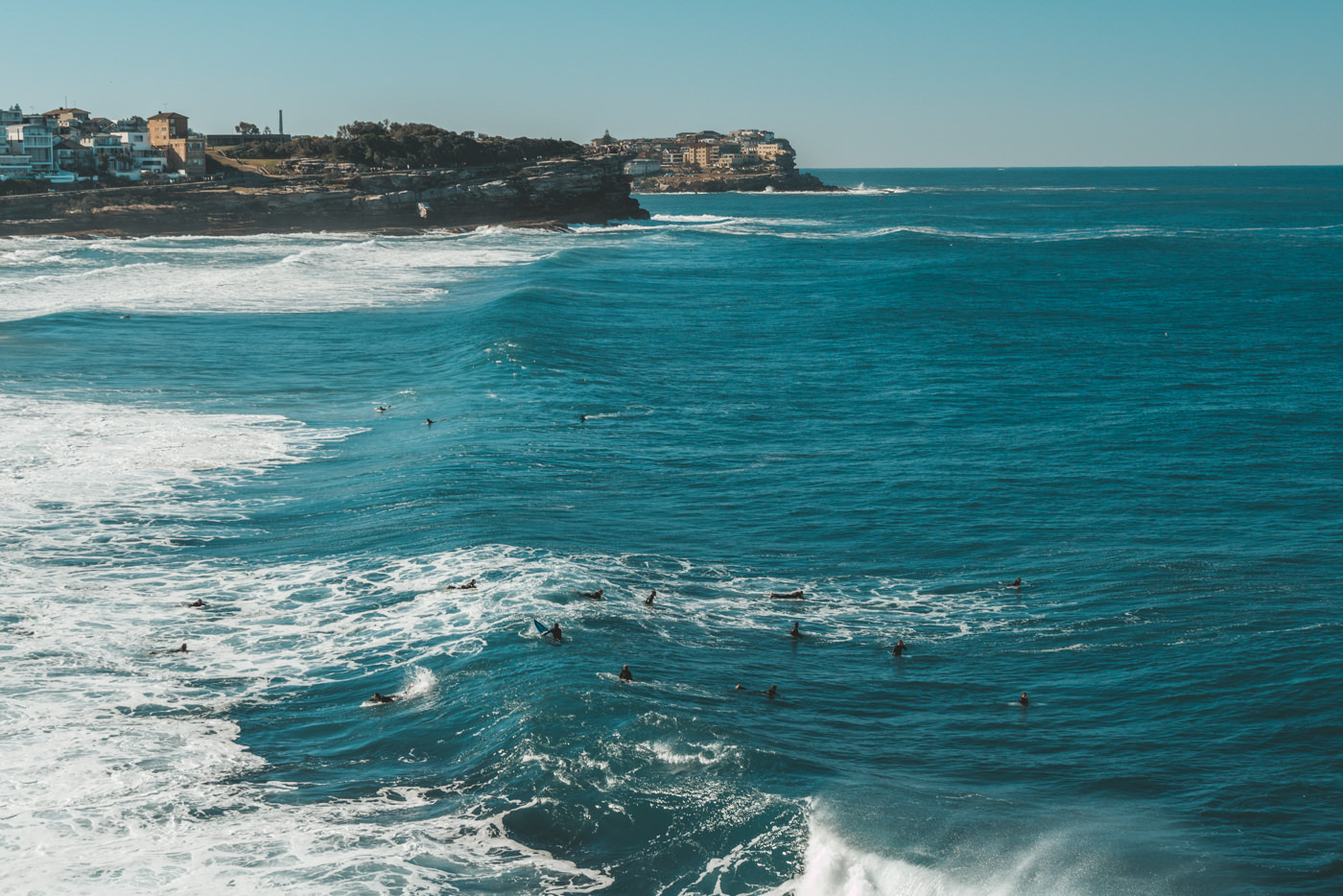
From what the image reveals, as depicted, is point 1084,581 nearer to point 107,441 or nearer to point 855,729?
point 855,729

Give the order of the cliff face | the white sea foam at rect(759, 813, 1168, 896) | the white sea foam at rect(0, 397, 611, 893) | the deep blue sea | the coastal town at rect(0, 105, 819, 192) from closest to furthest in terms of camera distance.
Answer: the white sea foam at rect(759, 813, 1168, 896)
the white sea foam at rect(0, 397, 611, 893)
the deep blue sea
the cliff face
the coastal town at rect(0, 105, 819, 192)

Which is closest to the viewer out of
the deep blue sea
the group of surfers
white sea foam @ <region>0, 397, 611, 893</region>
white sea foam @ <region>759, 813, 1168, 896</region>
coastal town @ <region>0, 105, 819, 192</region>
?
white sea foam @ <region>759, 813, 1168, 896</region>

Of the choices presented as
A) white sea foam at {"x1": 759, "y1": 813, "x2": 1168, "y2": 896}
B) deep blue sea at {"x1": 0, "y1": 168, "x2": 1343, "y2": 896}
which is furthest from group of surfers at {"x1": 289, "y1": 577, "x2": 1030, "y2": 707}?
white sea foam at {"x1": 759, "y1": 813, "x2": 1168, "y2": 896}

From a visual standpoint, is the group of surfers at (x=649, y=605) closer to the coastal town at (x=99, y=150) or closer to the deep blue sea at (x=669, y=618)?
the deep blue sea at (x=669, y=618)

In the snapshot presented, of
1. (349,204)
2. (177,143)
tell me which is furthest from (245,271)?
(177,143)

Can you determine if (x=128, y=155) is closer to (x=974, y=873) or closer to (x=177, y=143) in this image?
(x=177, y=143)

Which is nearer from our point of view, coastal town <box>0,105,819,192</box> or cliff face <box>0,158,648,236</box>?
cliff face <box>0,158,648,236</box>

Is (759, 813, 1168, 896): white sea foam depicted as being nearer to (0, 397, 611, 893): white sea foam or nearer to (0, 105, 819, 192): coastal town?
(0, 397, 611, 893): white sea foam
